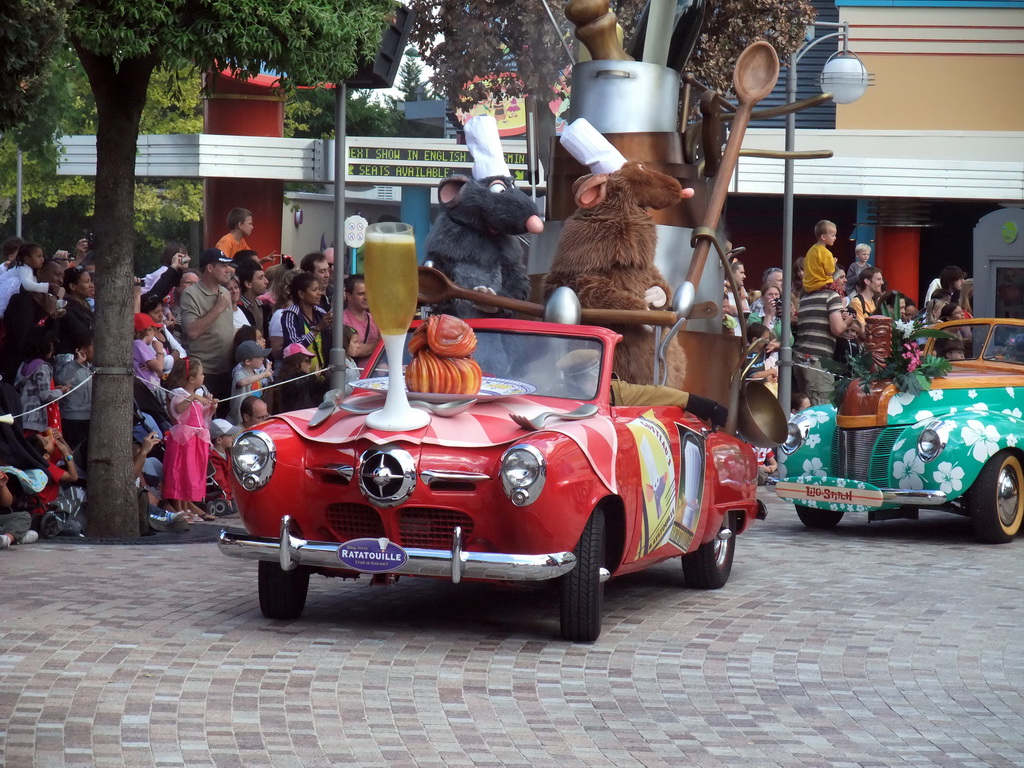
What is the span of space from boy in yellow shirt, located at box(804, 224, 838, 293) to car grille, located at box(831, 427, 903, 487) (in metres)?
4.17

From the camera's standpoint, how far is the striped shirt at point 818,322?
53.5 feet

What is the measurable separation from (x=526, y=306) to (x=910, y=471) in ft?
11.9

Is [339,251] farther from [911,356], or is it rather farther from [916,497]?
[916,497]

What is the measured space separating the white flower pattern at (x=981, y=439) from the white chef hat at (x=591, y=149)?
11.4ft

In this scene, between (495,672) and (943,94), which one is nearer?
(495,672)

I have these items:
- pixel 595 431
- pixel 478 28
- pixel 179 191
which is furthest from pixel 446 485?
pixel 179 191

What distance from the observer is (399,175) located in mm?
28000

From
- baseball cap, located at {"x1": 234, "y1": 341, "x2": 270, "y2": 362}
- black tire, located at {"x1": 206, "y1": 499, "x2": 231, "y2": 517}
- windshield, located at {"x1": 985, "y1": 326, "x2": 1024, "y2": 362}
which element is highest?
windshield, located at {"x1": 985, "y1": 326, "x2": 1024, "y2": 362}

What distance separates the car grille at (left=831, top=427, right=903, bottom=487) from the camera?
11.3 metres

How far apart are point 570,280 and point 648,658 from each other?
277 centimetres

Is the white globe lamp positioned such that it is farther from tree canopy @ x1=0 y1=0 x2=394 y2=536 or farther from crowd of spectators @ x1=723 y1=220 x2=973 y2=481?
tree canopy @ x1=0 y1=0 x2=394 y2=536

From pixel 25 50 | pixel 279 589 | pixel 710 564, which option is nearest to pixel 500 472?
pixel 279 589

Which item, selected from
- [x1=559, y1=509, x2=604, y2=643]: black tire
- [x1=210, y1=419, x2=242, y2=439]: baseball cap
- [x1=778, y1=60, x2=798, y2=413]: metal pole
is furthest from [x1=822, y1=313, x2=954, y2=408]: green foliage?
[x1=559, y1=509, x2=604, y2=643]: black tire

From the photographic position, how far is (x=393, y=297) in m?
7.05
